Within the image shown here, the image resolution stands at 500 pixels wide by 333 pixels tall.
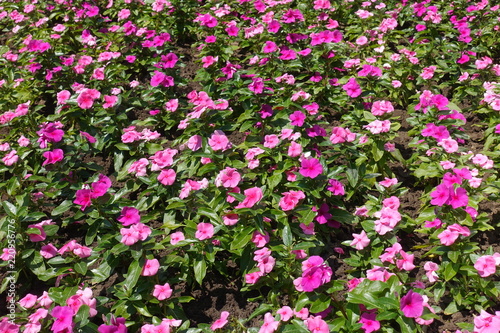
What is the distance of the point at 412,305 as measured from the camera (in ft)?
7.11

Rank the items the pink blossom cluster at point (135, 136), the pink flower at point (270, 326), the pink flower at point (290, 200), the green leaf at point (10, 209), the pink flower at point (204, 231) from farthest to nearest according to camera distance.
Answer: the pink blossom cluster at point (135, 136)
the green leaf at point (10, 209)
the pink flower at point (290, 200)
the pink flower at point (204, 231)
the pink flower at point (270, 326)

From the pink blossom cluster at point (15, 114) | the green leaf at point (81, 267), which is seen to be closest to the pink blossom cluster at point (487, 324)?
the green leaf at point (81, 267)

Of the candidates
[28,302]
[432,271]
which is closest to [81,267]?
[28,302]

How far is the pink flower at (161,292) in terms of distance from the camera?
2473mm

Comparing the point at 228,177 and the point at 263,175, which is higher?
the point at 228,177

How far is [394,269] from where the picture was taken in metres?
2.48

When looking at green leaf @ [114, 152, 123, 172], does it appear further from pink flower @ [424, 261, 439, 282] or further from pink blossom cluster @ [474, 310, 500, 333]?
pink blossom cluster @ [474, 310, 500, 333]

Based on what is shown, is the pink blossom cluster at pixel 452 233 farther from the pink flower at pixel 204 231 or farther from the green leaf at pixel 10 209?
the green leaf at pixel 10 209

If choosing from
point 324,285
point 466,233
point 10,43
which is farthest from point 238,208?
point 10,43

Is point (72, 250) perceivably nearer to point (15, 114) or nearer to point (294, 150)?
point (294, 150)

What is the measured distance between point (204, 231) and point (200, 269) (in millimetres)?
239

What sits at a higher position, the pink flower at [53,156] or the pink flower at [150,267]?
the pink flower at [53,156]

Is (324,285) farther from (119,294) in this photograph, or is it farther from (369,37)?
(369,37)

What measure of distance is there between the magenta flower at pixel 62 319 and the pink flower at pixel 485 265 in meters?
2.16
